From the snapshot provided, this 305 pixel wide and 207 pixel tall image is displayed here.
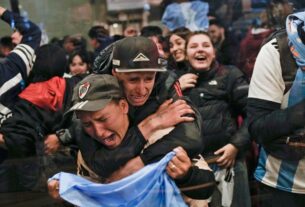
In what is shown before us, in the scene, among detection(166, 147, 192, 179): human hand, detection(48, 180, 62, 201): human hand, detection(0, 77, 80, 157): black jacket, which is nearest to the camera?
detection(166, 147, 192, 179): human hand

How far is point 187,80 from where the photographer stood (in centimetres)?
206

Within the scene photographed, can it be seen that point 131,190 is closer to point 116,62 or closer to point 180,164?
point 180,164

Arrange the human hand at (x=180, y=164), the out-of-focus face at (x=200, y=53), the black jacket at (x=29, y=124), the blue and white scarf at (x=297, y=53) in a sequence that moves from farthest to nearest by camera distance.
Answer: the out-of-focus face at (x=200, y=53) → the black jacket at (x=29, y=124) → the blue and white scarf at (x=297, y=53) → the human hand at (x=180, y=164)

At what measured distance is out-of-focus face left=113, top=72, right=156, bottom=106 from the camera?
1515 millimetres

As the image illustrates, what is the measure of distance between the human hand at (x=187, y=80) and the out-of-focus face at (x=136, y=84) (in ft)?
1.69

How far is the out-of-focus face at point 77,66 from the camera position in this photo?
217 cm

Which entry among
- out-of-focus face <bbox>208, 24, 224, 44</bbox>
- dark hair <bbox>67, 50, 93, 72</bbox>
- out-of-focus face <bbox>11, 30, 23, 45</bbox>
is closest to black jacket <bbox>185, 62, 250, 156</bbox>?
out-of-focus face <bbox>208, 24, 224, 44</bbox>

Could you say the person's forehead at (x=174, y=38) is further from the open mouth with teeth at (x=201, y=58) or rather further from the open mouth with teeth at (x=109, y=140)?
the open mouth with teeth at (x=109, y=140)

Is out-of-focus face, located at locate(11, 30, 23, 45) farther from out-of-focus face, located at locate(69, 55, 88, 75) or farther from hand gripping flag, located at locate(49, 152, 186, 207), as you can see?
hand gripping flag, located at locate(49, 152, 186, 207)

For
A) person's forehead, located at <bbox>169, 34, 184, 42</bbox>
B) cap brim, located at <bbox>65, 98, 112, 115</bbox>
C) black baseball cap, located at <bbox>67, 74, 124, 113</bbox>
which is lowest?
person's forehead, located at <bbox>169, 34, 184, 42</bbox>

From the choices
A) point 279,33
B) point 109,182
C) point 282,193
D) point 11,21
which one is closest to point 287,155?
point 282,193

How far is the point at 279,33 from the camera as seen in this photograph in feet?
5.83

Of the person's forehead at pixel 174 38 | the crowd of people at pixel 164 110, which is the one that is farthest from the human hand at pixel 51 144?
the person's forehead at pixel 174 38

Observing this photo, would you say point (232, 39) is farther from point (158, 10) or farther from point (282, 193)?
point (282, 193)
